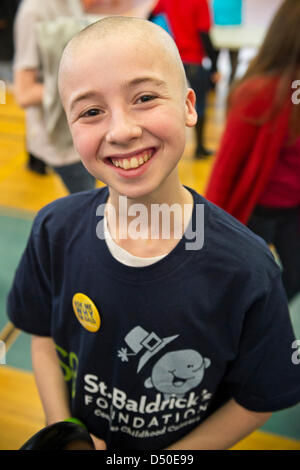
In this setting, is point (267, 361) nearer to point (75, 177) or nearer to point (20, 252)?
point (75, 177)

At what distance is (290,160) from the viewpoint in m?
0.86

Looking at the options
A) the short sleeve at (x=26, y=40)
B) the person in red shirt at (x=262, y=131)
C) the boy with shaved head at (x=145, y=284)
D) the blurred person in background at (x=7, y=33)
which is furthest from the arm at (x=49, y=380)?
the blurred person in background at (x=7, y=33)

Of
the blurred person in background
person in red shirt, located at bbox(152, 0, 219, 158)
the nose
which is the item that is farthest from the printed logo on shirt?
the blurred person in background

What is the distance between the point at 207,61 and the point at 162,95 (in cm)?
169

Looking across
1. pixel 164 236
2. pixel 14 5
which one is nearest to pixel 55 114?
pixel 164 236

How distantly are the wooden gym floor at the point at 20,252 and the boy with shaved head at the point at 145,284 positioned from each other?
12 centimetres

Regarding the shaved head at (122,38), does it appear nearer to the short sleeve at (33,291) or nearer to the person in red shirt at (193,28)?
the short sleeve at (33,291)

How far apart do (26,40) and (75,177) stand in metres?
0.43

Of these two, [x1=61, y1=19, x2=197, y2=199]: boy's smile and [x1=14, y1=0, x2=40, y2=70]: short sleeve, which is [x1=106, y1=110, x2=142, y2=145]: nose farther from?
[x1=14, y1=0, x2=40, y2=70]: short sleeve

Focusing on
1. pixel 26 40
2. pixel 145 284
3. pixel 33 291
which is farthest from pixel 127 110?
pixel 26 40

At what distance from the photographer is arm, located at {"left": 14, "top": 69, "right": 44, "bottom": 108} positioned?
127 cm

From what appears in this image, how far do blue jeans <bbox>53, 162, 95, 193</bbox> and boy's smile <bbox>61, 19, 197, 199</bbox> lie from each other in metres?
0.65

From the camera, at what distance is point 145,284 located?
0.51 metres
